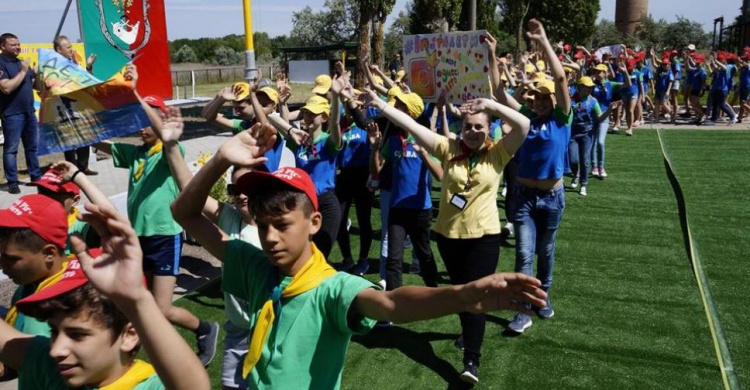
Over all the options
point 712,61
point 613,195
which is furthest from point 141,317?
point 712,61

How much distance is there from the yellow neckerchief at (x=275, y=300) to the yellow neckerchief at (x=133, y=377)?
1.11 ft

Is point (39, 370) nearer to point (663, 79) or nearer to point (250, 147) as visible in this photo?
point (250, 147)

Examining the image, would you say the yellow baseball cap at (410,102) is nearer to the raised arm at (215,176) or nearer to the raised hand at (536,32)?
the raised hand at (536,32)

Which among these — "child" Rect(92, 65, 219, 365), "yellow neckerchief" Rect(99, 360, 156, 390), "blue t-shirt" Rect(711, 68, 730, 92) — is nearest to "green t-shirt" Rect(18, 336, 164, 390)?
"yellow neckerchief" Rect(99, 360, 156, 390)

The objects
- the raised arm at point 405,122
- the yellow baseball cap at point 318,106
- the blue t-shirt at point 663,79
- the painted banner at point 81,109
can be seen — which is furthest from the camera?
the blue t-shirt at point 663,79

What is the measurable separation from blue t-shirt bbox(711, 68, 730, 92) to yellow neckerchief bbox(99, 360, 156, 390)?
64.0ft

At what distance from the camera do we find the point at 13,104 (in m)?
9.35

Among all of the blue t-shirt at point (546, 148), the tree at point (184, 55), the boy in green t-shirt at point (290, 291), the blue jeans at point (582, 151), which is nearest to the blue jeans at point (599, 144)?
the blue jeans at point (582, 151)

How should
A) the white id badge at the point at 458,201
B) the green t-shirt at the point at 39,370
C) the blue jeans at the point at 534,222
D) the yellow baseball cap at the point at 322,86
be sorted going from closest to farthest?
1. the green t-shirt at the point at 39,370
2. the white id badge at the point at 458,201
3. the blue jeans at the point at 534,222
4. the yellow baseball cap at the point at 322,86

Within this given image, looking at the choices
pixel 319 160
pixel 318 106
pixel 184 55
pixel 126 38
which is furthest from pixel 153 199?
pixel 184 55

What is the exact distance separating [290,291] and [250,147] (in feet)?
1.78

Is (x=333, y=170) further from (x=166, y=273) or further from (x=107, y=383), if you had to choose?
(x=107, y=383)

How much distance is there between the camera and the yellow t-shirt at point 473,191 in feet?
15.6

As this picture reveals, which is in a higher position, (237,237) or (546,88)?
(546,88)
